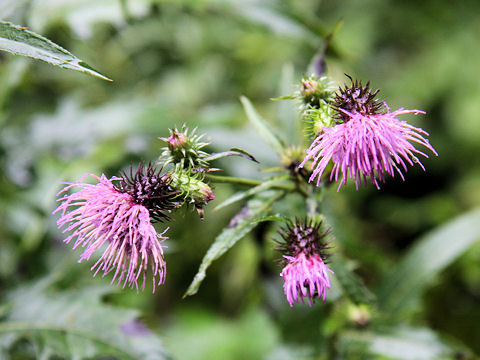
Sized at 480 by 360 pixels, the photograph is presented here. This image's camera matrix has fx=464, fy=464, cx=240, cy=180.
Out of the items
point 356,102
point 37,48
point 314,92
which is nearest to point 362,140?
point 356,102

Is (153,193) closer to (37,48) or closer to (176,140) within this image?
(176,140)

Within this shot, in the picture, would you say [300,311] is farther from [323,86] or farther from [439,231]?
[323,86]

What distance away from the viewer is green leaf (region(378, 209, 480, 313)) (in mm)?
2568

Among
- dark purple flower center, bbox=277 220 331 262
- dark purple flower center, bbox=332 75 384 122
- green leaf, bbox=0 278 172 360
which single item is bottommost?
green leaf, bbox=0 278 172 360

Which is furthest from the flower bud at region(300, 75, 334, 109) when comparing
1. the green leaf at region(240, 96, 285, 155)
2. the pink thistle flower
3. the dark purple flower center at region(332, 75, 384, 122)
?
the pink thistle flower

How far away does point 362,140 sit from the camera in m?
1.41

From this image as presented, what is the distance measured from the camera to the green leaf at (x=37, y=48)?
4.49 feet

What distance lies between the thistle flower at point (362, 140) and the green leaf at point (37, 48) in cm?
71

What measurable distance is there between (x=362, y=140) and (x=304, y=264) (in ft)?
1.39

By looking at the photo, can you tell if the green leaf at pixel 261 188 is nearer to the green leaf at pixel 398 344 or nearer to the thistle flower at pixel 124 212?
the thistle flower at pixel 124 212

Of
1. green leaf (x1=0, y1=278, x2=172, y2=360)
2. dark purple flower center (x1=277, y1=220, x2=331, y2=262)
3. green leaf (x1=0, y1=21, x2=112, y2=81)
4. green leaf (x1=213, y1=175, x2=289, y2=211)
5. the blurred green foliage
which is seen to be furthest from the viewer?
the blurred green foliage

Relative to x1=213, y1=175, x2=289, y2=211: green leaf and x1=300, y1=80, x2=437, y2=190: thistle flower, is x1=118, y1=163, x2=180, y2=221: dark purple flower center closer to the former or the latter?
x1=213, y1=175, x2=289, y2=211: green leaf

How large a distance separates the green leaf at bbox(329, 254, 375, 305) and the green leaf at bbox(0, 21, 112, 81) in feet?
3.82

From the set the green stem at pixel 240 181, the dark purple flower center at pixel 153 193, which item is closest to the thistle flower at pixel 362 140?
the green stem at pixel 240 181
